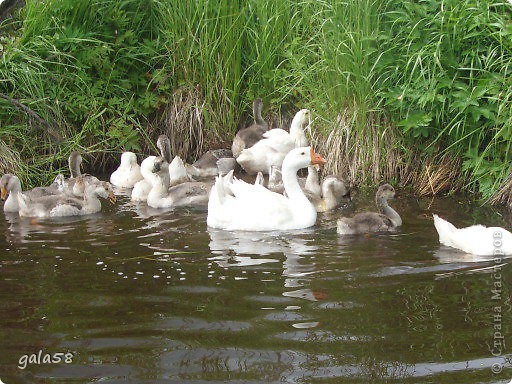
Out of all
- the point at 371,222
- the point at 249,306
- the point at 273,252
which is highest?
the point at 371,222

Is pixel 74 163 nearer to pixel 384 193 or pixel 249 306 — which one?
pixel 384 193

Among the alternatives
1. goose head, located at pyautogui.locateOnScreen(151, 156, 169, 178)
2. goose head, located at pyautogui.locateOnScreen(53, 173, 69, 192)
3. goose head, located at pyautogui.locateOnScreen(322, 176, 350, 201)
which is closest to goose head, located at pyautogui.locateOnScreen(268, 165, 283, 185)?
goose head, located at pyautogui.locateOnScreen(322, 176, 350, 201)

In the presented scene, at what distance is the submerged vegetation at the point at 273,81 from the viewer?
10.5 meters

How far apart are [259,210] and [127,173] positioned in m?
3.04

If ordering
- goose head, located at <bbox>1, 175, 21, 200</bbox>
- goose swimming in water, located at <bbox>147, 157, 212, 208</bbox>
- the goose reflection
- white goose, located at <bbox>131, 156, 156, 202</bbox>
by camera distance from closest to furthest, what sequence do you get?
the goose reflection < goose head, located at <bbox>1, 175, 21, 200</bbox> < goose swimming in water, located at <bbox>147, 157, 212, 208</bbox> < white goose, located at <bbox>131, 156, 156, 202</bbox>

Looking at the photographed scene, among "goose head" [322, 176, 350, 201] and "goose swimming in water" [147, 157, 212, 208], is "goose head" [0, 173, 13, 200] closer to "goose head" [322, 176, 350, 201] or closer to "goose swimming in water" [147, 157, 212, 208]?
"goose swimming in water" [147, 157, 212, 208]

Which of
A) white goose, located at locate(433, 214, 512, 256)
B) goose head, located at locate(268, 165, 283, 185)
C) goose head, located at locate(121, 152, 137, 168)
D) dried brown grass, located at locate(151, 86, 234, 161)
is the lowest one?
white goose, located at locate(433, 214, 512, 256)

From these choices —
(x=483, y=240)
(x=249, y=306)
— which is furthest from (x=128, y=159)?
(x=249, y=306)

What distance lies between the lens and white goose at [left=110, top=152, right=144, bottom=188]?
1227cm

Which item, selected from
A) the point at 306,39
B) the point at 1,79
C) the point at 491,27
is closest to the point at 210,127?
the point at 306,39

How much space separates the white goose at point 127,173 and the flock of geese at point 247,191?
1cm

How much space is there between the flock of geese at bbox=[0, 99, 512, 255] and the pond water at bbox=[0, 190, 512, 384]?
19cm

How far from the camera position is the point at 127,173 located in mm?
12352

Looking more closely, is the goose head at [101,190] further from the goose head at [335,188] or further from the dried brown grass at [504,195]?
the dried brown grass at [504,195]
